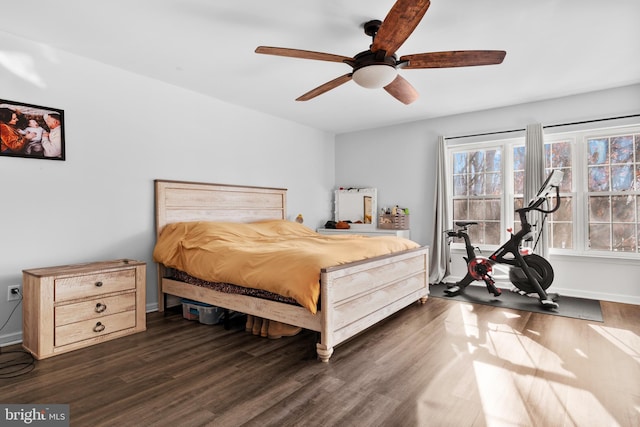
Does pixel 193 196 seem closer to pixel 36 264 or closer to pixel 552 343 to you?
pixel 36 264

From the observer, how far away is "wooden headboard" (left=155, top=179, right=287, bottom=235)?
3883mm

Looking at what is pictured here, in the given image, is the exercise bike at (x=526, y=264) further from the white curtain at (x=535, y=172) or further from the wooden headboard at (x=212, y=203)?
the wooden headboard at (x=212, y=203)

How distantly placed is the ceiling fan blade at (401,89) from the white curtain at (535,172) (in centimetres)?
217

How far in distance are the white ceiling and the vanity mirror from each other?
2.04 m

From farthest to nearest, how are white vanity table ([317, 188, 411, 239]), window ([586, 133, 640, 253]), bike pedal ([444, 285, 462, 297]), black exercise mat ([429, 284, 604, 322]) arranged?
white vanity table ([317, 188, 411, 239]) < bike pedal ([444, 285, 462, 297]) < window ([586, 133, 640, 253]) < black exercise mat ([429, 284, 604, 322])

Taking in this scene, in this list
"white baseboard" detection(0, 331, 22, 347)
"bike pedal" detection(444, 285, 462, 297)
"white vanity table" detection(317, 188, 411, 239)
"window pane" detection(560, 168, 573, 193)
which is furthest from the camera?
"white vanity table" detection(317, 188, 411, 239)

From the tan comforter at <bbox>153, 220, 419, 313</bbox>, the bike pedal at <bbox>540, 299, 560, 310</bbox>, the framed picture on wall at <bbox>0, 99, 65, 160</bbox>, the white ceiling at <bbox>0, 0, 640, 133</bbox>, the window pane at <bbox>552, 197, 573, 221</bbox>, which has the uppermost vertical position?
the white ceiling at <bbox>0, 0, 640, 133</bbox>

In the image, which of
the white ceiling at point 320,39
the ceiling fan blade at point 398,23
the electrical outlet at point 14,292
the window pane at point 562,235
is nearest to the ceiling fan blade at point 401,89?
the white ceiling at point 320,39

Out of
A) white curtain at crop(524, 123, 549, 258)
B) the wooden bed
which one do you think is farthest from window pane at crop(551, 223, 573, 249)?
the wooden bed

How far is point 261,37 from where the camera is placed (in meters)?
2.91

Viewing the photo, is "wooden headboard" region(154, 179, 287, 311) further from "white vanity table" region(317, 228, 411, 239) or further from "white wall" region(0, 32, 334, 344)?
"white vanity table" region(317, 228, 411, 239)

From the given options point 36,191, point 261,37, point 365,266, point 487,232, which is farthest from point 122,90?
point 487,232

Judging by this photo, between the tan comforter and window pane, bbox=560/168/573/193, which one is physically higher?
window pane, bbox=560/168/573/193

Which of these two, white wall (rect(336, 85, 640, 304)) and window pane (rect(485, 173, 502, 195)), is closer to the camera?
white wall (rect(336, 85, 640, 304))
